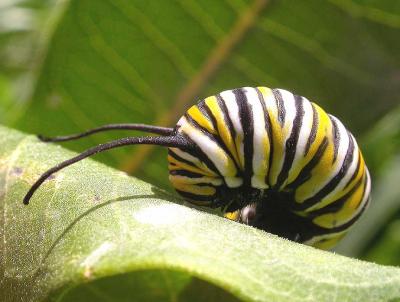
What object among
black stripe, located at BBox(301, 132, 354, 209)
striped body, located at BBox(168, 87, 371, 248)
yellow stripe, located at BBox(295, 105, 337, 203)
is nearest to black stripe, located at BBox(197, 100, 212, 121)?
striped body, located at BBox(168, 87, 371, 248)

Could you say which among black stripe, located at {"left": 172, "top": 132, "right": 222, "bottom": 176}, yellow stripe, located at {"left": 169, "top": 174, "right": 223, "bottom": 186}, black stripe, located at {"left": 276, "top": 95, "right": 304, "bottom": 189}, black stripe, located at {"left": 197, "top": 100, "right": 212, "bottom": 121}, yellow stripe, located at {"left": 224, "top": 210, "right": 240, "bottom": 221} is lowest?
yellow stripe, located at {"left": 224, "top": 210, "right": 240, "bottom": 221}

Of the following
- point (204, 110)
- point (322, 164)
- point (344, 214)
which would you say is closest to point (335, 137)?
point (322, 164)

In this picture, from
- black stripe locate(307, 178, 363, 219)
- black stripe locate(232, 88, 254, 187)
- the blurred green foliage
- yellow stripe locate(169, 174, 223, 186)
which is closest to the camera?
black stripe locate(232, 88, 254, 187)

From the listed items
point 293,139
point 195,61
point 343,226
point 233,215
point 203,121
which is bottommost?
point 233,215

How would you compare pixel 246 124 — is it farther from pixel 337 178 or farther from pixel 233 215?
pixel 233 215

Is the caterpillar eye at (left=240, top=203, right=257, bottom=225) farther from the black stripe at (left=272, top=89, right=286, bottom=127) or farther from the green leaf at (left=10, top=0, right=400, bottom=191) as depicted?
the green leaf at (left=10, top=0, right=400, bottom=191)
